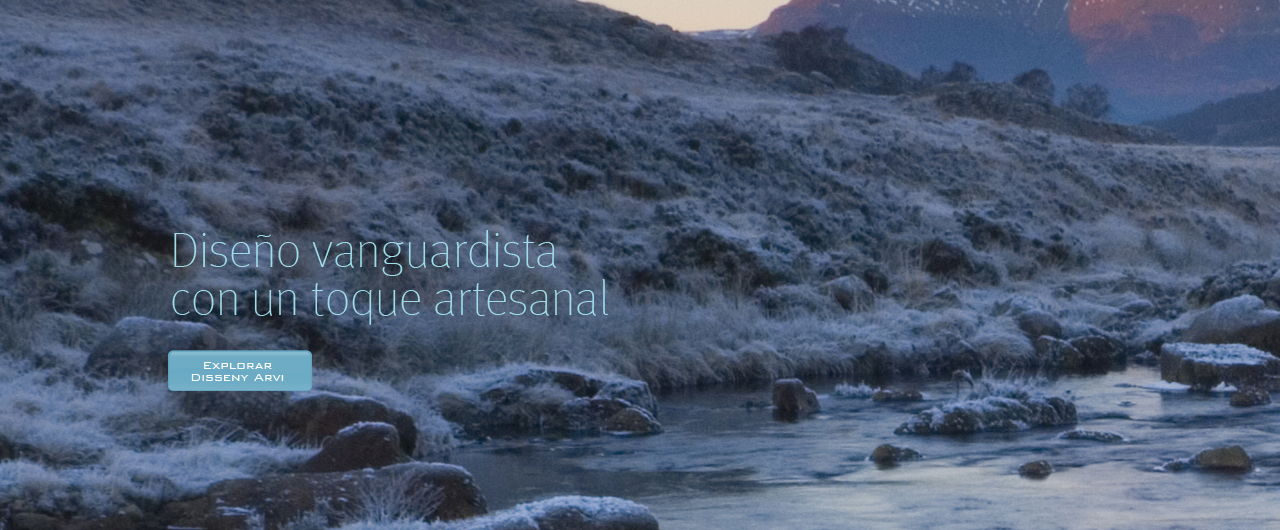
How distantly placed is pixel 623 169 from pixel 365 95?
482 cm

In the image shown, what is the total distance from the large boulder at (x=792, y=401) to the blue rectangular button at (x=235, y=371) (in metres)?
4.21

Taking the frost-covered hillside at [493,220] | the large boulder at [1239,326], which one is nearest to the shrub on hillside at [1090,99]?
the frost-covered hillside at [493,220]

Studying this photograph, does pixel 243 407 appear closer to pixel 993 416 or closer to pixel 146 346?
pixel 146 346

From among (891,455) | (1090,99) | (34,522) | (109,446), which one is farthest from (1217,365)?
(1090,99)

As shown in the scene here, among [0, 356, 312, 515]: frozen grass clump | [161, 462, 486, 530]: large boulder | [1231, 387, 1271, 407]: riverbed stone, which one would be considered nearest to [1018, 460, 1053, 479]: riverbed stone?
[161, 462, 486, 530]: large boulder

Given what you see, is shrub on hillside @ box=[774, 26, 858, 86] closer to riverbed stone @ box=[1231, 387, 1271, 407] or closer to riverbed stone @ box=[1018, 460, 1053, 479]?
riverbed stone @ box=[1231, 387, 1271, 407]

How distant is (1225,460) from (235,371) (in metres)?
6.64

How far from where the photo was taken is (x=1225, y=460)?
833cm

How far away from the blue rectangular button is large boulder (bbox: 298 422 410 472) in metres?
1.70

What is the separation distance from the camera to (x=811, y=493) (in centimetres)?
802

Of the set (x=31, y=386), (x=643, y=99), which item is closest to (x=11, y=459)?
(x=31, y=386)

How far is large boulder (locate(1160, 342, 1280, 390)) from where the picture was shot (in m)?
12.5

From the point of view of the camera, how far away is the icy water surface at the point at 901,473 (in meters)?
7.13

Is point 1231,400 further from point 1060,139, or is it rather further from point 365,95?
point 1060,139
